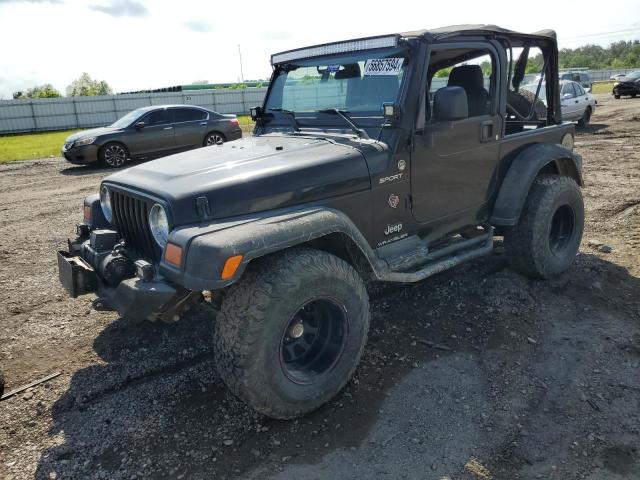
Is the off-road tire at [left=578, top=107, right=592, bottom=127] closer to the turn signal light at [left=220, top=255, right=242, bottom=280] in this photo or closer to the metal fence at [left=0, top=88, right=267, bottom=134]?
the turn signal light at [left=220, top=255, right=242, bottom=280]

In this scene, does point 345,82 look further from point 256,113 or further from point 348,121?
point 256,113

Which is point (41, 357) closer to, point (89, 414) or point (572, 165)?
point (89, 414)

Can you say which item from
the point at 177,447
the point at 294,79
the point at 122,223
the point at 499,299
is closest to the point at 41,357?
the point at 122,223

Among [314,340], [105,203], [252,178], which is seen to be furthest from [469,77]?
[105,203]

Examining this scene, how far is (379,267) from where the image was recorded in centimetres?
344

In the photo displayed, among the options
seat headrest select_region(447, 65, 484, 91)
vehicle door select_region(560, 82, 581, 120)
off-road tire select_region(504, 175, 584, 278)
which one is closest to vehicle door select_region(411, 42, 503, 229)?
seat headrest select_region(447, 65, 484, 91)

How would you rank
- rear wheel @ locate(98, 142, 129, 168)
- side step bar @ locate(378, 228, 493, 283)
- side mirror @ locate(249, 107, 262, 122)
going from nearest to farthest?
1. side step bar @ locate(378, 228, 493, 283)
2. side mirror @ locate(249, 107, 262, 122)
3. rear wheel @ locate(98, 142, 129, 168)

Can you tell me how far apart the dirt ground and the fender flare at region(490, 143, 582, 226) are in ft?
2.31

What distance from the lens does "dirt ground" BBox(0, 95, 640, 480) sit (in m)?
2.78

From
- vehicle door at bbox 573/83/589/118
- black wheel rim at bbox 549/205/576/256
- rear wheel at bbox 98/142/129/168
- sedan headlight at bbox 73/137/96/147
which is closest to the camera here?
black wheel rim at bbox 549/205/576/256

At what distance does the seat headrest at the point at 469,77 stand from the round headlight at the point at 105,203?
2.87m

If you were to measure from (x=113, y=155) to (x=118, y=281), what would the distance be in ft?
34.9

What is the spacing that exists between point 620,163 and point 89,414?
10578 mm

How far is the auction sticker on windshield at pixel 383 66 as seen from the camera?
363cm
